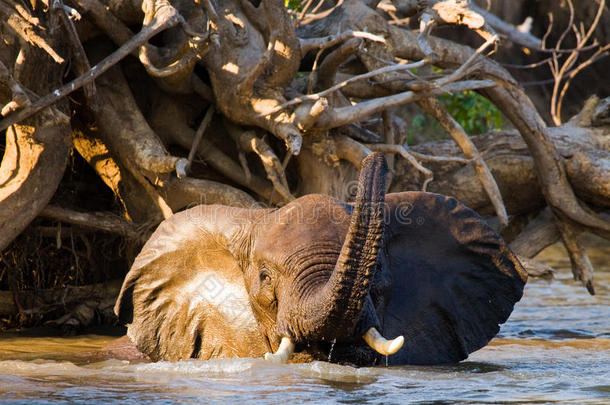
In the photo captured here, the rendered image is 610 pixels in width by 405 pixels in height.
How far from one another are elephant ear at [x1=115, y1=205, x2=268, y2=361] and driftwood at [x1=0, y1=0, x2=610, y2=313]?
1.25 m

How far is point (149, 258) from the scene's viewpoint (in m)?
5.83

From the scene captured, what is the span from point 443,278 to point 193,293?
1.42 meters

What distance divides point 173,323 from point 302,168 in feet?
7.41

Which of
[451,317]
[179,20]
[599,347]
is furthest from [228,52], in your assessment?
[599,347]

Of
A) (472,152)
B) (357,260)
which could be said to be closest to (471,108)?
(472,152)

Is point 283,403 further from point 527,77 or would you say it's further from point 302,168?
point 527,77

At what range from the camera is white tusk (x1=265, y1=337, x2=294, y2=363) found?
4.68m

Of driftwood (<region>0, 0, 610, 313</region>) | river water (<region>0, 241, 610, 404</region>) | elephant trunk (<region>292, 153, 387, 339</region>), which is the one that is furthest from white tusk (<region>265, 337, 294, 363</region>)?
driftwood (<region>0, 0, 610, 313</region>)

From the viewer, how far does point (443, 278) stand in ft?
18.9

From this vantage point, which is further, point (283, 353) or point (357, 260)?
point (283, 353)

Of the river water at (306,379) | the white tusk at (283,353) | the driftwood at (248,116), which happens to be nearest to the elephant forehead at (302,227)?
the white tusk at (283,353)

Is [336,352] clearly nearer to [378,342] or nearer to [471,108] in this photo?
[378,342]

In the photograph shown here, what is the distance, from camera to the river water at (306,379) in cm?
458

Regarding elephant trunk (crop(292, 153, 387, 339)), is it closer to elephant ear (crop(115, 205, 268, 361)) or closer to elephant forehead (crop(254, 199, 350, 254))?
elephant forehead (crop(254, 199, 350, 254))
